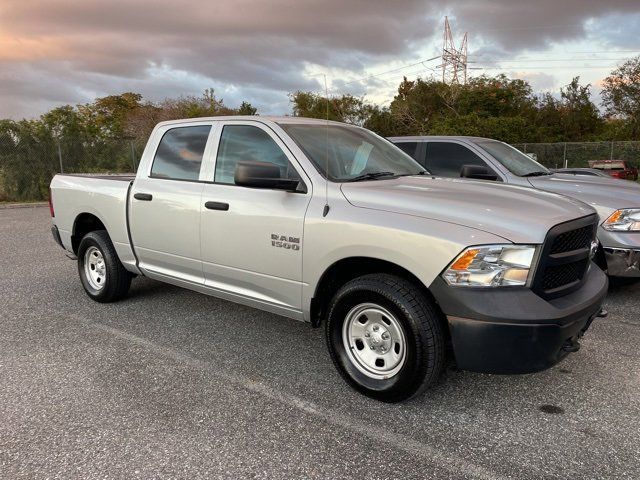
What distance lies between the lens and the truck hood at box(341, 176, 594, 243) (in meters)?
2.87

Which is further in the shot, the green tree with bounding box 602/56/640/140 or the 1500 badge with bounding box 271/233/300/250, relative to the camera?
the green tree with bounding box 602/56/640/140

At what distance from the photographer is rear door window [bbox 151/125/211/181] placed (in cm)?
445

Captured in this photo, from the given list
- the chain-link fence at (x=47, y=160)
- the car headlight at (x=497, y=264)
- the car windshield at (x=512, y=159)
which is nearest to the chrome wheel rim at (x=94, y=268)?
the car headlight at (x=497, y=264)

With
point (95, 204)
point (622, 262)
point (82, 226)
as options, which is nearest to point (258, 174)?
point (95, 204)

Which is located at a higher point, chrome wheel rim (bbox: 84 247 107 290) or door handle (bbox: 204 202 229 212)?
door handle (bbox: 204 202 229 212)

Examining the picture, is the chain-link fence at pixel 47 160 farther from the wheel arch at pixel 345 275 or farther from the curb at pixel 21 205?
the wheel arch at pixel 345 275

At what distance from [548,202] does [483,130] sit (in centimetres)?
3093

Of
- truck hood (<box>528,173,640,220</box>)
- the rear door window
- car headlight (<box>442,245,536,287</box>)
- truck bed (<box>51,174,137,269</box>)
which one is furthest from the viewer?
truck hood (<box>528,173,640,220</box>)

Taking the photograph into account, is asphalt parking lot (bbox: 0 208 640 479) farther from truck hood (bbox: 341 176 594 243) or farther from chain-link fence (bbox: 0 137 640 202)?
chain-link fence (bbox: 0 137 640 202)

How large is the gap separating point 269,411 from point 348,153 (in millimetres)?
2058

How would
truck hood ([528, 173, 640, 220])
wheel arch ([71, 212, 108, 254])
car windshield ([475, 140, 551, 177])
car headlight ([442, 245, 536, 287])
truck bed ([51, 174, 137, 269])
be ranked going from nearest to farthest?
car headlight ([442, 245, 536, 287]) < truck bed ([51, 174, 137, 269]) < truck hood ([528, 173, 640, 220]) < wheel arch ([71, 212, 108, 254]) < car windshield ([475, 140, 551, 177])

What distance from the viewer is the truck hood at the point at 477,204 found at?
9.42 ft

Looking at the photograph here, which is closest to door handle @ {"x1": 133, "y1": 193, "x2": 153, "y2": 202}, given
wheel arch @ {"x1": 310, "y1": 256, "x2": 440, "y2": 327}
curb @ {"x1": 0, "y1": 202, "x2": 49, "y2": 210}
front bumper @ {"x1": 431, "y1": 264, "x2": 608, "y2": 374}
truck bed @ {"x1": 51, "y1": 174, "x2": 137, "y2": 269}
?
truck bed @ {"x1": 51, "y1": 174, "x2": 137, "y2": 269}

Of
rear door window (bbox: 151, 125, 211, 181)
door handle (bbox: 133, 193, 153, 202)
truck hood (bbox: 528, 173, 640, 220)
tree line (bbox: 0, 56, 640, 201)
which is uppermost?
tree line (bbox: 0, 56, 640, 201)
